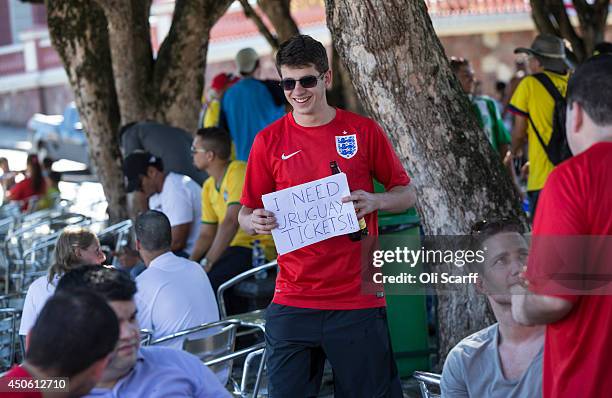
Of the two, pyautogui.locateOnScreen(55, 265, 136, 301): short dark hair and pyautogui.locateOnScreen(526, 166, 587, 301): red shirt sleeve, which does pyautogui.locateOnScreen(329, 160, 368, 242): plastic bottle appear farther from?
pyautogui.locateOnScreen(526, 166, 587, 301): red shirt sleeve

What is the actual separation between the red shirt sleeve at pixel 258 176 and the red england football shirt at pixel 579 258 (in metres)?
1.66

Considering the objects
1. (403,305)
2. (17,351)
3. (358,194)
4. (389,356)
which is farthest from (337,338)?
(17,351)

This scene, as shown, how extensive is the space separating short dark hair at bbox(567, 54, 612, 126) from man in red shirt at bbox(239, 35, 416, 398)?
141cm

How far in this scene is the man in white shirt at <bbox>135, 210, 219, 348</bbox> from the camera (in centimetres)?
543

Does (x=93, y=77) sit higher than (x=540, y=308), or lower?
higher

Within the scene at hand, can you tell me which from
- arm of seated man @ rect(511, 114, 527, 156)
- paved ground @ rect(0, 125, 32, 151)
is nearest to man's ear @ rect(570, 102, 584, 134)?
arm of seated man @ rect(511, 114, 527, 156)

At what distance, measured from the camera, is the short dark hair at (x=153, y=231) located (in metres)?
5.77

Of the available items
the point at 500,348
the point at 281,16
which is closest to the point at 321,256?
the point at 500,348

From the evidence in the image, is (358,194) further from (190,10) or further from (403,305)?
(190,10)

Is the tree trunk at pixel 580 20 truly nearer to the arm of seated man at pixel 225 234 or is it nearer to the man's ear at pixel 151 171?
the man's ear at pixel 151 171

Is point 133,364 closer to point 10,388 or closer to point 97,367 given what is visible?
point 10,388

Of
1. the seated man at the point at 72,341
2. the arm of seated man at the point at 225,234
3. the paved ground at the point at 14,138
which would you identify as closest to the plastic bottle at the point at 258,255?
the arm of seated man at the point at 225,234

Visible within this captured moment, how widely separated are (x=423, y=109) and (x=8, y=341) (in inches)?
118

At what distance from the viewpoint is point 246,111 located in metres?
8.88
